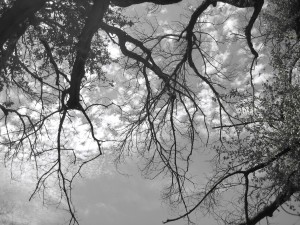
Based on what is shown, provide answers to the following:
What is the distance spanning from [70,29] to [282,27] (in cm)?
758

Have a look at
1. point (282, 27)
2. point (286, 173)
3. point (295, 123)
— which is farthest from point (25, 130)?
point (282, 27)

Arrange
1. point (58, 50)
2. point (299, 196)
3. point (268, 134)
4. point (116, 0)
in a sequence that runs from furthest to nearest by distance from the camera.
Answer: point (299, 196) → point (268, 134) → point (58, 50) → point (116, 0)

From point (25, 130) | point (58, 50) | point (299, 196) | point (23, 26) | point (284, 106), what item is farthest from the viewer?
point (299, 196)

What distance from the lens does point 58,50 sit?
8531mm

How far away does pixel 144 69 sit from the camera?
25.8 feet

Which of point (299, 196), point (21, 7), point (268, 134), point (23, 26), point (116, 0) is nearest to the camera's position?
point (21, 7)

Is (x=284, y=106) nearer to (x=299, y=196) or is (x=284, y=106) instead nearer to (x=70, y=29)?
(x=299, y=196)

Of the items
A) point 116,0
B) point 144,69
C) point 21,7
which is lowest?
point 21,7

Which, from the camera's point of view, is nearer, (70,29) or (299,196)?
(70,29)

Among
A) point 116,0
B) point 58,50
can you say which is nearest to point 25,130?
point 58,50

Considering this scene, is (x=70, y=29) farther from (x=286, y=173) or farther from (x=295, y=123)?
(x=286, y=173)

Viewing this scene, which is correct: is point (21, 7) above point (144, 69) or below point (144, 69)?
below

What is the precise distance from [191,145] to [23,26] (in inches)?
201

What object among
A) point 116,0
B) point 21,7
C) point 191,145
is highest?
point 116,0
